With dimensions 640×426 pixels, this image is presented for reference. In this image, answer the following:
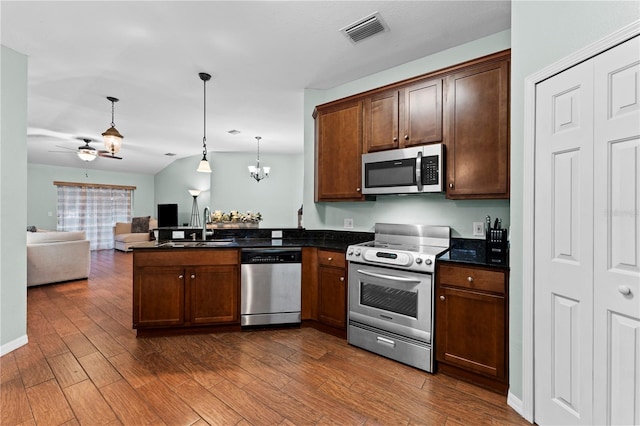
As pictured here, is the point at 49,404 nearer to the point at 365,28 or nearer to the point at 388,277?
the point at 388,277

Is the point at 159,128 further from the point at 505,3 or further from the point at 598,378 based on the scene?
the point at 598,378

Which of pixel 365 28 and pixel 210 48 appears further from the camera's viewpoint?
pixel 210 48

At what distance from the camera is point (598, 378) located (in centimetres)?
139

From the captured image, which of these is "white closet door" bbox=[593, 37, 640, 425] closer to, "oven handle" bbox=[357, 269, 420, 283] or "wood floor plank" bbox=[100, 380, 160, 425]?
"oven handle" bbox=[357, 269, 420, 283]

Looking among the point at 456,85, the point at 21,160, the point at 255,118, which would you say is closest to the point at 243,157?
the point at 255,118

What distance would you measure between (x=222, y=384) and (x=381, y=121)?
2562mm

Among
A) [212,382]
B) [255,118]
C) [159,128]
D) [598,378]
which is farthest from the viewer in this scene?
[159,128]

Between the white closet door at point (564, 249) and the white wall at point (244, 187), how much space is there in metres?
6.62

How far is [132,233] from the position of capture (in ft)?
29.2

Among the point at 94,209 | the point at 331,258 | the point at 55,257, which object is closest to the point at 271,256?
the point at 331,258

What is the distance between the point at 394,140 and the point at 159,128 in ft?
14.9

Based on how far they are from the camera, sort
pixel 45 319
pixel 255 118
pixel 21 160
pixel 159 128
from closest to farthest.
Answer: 1. pixel 21 160
2. pixel 45 319
3. pixel 255 118
4. pixel 159 128

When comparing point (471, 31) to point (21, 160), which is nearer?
point (471, 31)

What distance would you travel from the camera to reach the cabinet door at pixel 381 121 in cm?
270
